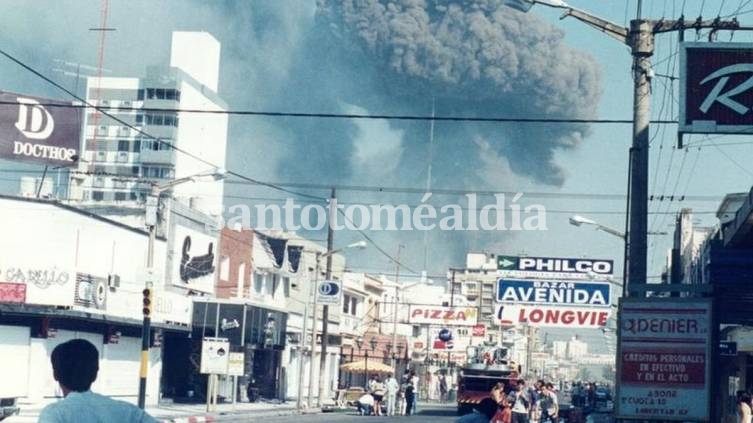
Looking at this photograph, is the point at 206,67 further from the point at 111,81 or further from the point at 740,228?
the point at 740,228

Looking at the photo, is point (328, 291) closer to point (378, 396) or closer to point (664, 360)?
point (378, 396)

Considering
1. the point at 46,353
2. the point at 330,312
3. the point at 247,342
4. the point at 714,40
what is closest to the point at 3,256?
the point at 46,353

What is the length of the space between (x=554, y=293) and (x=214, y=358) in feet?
43.3

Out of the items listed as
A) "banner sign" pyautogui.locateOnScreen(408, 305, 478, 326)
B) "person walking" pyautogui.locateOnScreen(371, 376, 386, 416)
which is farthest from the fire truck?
"banner sign" pyautogui.locateOnScreen(408, 305, 478, 326)

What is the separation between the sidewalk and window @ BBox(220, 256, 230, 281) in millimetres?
6691

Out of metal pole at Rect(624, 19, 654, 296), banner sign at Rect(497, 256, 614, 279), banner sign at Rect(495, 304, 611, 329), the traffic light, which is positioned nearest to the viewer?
metal pole at Rect(624, 19, 654, 296)

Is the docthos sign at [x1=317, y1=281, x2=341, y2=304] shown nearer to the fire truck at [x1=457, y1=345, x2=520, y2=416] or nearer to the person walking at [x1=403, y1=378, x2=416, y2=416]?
the person walking at [x1=403, y1=378, x2=416, y2=416]

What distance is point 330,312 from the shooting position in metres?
82.2

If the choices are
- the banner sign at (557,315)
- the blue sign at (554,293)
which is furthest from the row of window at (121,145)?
the banner sign at (557,315)

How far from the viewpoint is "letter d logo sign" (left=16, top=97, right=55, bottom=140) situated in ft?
165

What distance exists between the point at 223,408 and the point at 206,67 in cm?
10419

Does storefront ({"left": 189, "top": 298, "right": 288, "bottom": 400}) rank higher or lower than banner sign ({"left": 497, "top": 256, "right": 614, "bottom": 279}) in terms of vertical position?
lower

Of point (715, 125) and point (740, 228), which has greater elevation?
point (715, 125)

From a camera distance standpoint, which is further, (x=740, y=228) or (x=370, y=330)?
(x=370, y=330)
